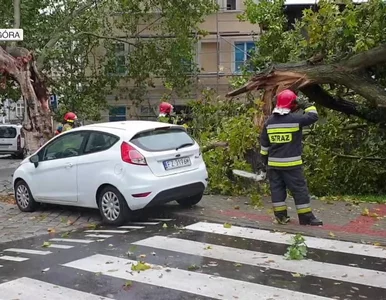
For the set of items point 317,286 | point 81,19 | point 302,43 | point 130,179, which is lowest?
point 317,286

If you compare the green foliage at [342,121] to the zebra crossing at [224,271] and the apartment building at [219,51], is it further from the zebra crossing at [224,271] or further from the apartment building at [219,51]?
the apartment building at [219,51]

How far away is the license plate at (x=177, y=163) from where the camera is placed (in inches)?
338

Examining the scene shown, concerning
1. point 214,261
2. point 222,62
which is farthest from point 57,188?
point 222,62

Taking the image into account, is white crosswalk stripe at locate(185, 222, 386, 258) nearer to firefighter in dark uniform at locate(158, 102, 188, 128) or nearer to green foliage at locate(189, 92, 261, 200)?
green foliage at locate(189, 92, 261, 200)

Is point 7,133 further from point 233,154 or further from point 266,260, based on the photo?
point 266,260

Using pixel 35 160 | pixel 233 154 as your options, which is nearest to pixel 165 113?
pixel 233 154

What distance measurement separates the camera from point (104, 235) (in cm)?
791

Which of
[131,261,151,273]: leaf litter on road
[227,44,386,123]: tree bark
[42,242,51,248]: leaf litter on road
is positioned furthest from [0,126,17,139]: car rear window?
[131,261,151,273]: leaf litter on road

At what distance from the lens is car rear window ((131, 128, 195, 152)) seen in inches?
336

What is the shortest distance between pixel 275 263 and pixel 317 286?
0.84m

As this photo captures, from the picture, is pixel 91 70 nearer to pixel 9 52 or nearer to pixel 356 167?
pixel 9 52

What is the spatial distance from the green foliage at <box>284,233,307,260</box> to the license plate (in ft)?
8.16

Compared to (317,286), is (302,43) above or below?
above

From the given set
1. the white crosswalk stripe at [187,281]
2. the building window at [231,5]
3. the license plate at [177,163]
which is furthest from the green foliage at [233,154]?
the building window at [231,5]
